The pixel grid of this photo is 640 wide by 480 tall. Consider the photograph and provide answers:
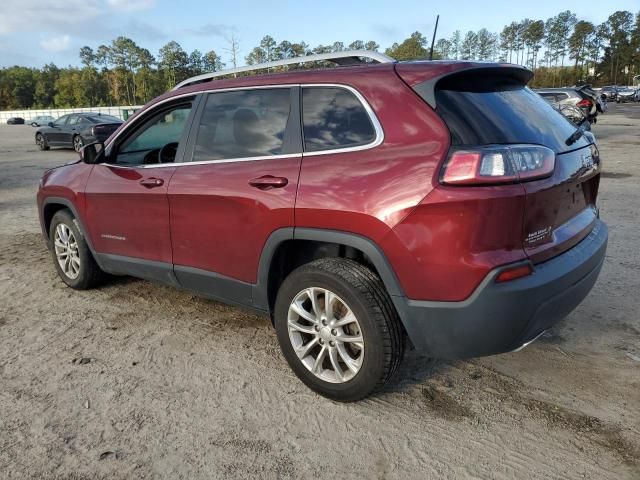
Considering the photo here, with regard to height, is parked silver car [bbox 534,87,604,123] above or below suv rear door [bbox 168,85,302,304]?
above

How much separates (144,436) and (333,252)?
1385 millimetres

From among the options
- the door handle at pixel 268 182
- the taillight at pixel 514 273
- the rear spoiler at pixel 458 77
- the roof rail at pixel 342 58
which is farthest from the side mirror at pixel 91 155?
the taillight at pixel 514 273

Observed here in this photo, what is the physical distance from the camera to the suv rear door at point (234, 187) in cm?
299

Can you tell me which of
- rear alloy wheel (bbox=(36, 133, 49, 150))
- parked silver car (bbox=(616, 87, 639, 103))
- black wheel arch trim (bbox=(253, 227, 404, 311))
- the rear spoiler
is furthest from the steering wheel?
parked silver car (bbox=(616, 87, 639, 103))

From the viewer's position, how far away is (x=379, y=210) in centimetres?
251

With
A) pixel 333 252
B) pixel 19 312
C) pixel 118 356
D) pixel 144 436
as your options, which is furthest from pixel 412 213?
pixel 19 312

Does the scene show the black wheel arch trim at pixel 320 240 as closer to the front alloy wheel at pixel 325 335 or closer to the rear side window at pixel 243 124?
the front alloy wheel at pixel 325 335

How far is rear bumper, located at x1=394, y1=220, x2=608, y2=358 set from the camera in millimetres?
2365

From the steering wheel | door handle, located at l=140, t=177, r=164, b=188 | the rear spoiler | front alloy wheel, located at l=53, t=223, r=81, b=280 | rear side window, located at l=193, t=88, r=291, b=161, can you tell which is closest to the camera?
the rear spoiler

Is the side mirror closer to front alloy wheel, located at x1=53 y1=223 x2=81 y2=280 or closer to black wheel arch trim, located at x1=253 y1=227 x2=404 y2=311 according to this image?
front alloy wheel, located at x1=53 y1=223 x2=81 y2=280

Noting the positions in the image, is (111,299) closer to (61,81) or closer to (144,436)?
(144,436)

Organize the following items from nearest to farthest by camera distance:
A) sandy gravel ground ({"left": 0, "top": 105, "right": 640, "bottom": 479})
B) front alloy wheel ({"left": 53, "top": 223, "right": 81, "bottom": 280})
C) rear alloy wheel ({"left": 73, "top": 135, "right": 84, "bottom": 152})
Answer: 1. sandy gravel ground ({"left": 0, "top": 105, "right": 640, "bottom": 479})
2. front alloy wheel ({"left": 53, "top": 223, "right": 81, "bottom": 280})
3. rear alloy wheel ({"left": 73, "top": 135, "right": 84, "bottom": 152})

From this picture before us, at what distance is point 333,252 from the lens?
3002 millimetres

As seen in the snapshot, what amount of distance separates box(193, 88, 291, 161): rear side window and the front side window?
28 cm
